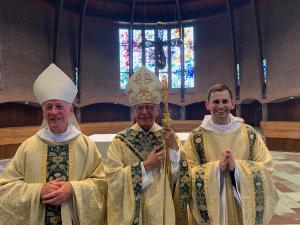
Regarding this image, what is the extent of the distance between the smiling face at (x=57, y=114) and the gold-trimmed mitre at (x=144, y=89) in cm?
50

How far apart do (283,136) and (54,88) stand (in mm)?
10030

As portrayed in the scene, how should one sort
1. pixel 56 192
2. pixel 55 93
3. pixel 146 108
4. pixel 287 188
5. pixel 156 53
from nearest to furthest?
pixel 56 192, pixel 55 93, pixel 146 108, pixel 287 188, pixel 156 53

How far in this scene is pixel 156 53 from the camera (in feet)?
45.9

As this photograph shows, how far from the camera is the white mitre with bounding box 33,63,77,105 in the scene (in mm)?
2070

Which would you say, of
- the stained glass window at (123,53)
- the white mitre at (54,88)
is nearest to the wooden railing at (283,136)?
the white mitre at (54,88)

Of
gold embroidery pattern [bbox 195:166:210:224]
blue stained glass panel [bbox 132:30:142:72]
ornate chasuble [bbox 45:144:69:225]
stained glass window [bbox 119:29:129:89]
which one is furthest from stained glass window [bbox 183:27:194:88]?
ornate chasuble [bbox 45:144:69:225]

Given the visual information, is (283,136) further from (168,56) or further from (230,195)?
(168,56)

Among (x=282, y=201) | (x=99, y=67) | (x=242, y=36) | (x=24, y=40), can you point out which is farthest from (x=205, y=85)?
(x=282, y=201)

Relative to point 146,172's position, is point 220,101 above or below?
above

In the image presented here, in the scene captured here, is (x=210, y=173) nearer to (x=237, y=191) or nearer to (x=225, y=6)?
(x=237, y=191)

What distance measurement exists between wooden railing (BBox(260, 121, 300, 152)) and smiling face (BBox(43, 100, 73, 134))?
9846 mm

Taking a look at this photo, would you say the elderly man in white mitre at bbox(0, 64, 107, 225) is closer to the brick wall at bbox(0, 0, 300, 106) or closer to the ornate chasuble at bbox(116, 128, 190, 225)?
the ornate chasuble at bbox(116, 128, 190, 225)

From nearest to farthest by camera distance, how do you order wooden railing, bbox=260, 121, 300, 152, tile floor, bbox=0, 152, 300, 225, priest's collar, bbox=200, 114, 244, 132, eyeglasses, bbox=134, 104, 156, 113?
1. eyeglasses, bbox=134, 104, 156, 113
2. priest's collar, bbox=200, 114, 244, 132
3. tile floor, bbox=0, 152, 300, 225
4. wooden railing, bbox=260, 121, 300, 152

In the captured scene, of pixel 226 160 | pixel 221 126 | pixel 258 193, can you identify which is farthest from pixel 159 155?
pixel 258 193
